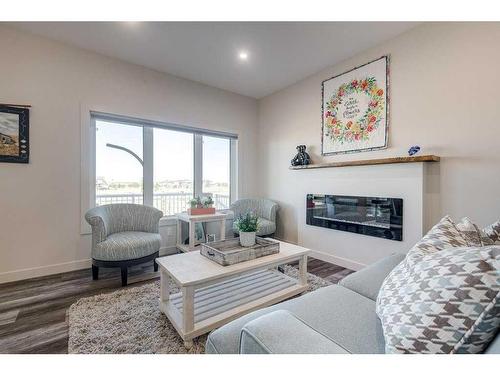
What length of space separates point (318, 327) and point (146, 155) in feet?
10.1

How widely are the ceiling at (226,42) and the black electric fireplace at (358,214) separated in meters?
1.75

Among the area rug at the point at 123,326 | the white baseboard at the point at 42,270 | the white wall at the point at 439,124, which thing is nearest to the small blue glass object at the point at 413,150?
the white wall at the point at 439,124

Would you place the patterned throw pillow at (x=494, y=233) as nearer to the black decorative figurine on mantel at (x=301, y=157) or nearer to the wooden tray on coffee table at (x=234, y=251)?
the wooden tray on coffee table at (x=234, y=251)

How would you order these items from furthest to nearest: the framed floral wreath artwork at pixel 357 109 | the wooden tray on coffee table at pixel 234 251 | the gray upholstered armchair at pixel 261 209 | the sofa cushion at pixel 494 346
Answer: the gray upholstered armchair at pixel 261 209 < the framed floral wreath artwork at pixel 357 109 < the wooden tray on coffee table at pixel 234 251 < the sofa cushion at pixel 494 346

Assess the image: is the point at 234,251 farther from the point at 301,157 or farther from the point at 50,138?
the point at 50,138

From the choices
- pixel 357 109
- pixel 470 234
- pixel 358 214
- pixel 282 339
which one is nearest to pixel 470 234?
pixel 470 234

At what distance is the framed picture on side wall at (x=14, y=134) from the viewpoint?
2355 millimetres

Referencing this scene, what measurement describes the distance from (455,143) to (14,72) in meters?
4.38

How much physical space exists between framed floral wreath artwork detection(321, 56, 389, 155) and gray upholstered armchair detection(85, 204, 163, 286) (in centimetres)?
245

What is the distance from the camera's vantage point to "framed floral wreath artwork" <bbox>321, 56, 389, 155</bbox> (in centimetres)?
265

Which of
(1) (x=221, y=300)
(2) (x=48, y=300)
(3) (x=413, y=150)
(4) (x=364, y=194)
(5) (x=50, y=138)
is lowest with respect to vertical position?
(2) (x=48, y=300)

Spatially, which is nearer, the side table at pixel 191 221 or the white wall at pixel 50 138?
the white wall at pixel 50 138

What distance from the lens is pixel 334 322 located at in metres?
0.97
